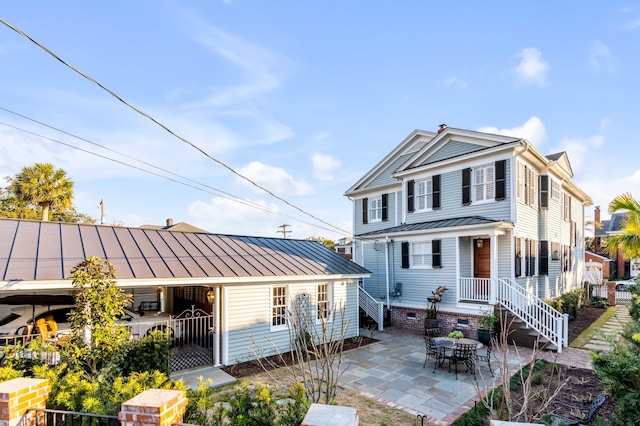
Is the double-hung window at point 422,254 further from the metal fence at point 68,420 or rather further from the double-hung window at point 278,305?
the metal fence at point 68,420

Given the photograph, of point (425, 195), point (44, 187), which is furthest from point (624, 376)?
point (44, 187)

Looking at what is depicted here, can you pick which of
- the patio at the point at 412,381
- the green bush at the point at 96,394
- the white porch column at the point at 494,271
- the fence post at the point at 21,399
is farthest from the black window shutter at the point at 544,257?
the fence post at the point at 21,399

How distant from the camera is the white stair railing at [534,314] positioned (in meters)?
10.4

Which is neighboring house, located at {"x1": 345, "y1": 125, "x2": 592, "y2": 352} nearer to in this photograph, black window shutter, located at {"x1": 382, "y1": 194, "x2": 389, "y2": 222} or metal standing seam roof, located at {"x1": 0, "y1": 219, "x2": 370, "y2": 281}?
black window shutter, located at {"x1": 382, "y1": 194, "x2": 389, "y2": 222}

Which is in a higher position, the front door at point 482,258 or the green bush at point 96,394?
the front door at point 482,258

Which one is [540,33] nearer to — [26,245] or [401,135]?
[401,135]

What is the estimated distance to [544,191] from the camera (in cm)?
1483

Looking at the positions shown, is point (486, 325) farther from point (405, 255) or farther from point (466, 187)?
point (466, 187)

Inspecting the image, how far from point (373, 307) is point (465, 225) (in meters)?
5.16

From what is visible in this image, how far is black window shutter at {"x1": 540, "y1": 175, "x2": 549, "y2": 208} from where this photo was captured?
48.4 ft

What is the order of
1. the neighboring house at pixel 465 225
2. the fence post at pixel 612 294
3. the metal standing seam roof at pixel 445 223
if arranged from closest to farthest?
the metal standing seam roof at pixel 445 223 → the neighboring house at pixel 465 225 → the fence post at pixel 612 294

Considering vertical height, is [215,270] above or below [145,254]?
below

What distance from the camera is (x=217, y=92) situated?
11695mm

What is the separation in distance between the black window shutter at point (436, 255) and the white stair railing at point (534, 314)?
233cm
